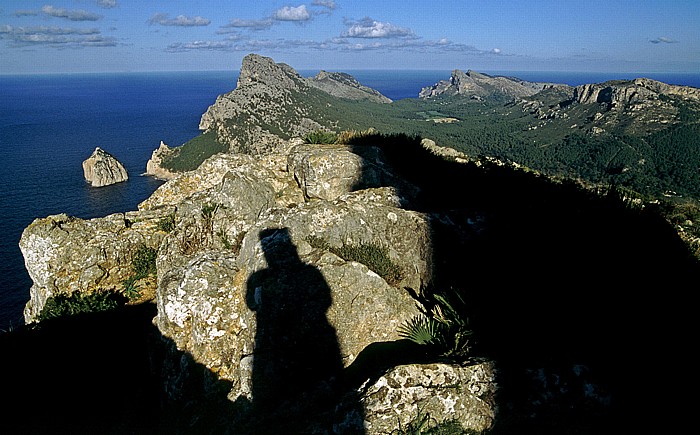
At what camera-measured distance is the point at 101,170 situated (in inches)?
4818

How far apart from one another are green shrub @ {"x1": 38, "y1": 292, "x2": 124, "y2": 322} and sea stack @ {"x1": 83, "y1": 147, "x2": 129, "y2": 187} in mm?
133930

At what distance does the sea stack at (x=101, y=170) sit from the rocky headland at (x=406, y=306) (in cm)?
13280

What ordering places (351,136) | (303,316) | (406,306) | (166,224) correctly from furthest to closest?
1. (351,136)
2. (166,224)
3. (406,306)
4. (303,316)

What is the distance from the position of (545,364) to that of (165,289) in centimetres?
705

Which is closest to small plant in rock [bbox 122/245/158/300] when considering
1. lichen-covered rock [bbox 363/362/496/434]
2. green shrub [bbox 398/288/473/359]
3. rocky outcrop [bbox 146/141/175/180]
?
green shrub [bbox 398/288/473/359]

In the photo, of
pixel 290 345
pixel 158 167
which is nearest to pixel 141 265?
pixel 290 345

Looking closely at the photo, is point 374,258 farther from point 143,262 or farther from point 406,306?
point 143,262

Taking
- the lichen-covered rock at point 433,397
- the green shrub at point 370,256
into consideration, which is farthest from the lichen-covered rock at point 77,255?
the lichen-covered rock at point 433,397

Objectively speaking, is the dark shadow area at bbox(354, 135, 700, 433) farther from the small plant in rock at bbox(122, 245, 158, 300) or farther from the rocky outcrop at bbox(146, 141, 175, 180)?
the rocky outcrop at bbox(146, 141, 175, 180)

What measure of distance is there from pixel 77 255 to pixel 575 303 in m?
12.8

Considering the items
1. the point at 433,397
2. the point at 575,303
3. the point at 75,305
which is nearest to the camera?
the point at 433,397

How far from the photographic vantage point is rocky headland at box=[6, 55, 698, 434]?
4.43 meters

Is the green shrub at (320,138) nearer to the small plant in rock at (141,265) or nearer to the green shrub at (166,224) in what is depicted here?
the green shrub at (166,224)

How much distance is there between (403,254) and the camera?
24.9 feet
